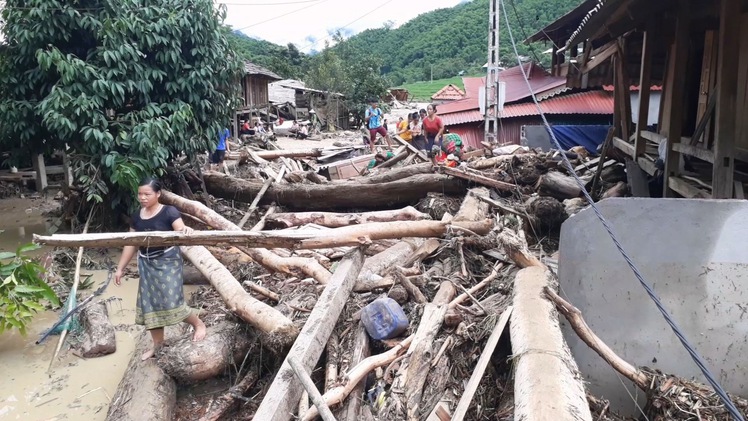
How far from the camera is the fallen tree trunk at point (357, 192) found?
26.2ft

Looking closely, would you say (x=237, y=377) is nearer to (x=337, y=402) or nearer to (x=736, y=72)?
(x=337, y=402)

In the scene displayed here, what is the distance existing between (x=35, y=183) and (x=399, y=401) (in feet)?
36.0

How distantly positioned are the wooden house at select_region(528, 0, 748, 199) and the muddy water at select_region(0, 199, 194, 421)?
5.45 metres

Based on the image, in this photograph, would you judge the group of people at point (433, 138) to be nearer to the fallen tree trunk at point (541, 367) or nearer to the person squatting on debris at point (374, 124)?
the person squatting on debris at point (374, 124)

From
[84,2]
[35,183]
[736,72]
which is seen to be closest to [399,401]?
[736,72]

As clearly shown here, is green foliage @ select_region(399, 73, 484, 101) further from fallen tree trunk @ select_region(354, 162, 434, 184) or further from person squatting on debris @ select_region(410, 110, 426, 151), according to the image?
fallen tree trunk @ select_region(354, 162, 434, 184)

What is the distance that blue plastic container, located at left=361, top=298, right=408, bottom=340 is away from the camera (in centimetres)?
377

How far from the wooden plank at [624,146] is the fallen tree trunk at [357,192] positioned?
2.54 meters

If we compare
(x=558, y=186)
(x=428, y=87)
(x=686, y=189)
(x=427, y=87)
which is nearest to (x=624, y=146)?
(x=558, y=186)

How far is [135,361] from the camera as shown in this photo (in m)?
4.04

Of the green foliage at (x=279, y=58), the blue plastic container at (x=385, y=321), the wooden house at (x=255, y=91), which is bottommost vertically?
the blue plastic container at (x=385, y=321)

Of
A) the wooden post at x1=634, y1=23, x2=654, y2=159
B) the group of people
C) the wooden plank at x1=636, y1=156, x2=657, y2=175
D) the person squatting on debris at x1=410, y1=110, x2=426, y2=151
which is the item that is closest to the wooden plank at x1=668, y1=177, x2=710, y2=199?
the wooden plank at x1=636, y1=156, x2=657, y2=175

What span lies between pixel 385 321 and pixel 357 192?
Result: 4.45m

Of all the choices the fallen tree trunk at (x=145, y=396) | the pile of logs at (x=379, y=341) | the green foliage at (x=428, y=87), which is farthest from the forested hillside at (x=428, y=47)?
the fallen tree trunk at (x=145, y=396)
